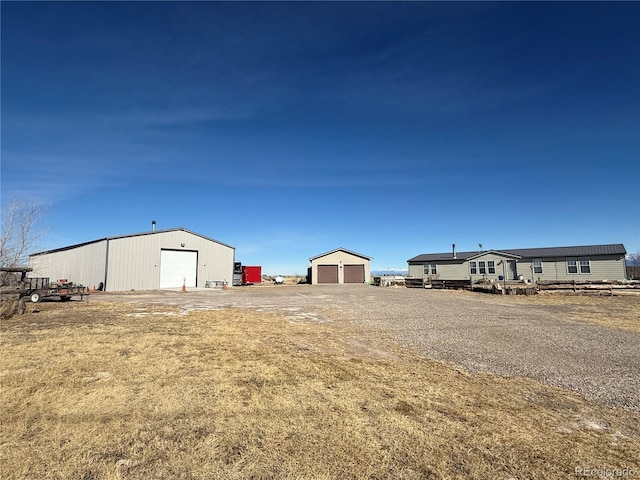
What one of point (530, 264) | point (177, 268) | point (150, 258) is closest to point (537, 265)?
point (530, 264)

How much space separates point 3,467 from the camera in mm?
3064

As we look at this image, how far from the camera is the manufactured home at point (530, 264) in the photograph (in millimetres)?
33281

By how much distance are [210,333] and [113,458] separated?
20.1ft

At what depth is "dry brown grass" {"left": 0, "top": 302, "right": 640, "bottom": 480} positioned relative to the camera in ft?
10.4

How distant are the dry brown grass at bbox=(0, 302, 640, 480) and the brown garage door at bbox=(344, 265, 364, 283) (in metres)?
41.9

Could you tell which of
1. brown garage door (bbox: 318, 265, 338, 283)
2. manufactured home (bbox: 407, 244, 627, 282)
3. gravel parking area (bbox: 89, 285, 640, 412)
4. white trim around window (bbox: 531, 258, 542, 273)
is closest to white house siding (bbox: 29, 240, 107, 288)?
gravel parking area (bbox: 89, 285, 640, 412)

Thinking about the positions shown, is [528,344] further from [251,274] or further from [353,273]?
[251,274]

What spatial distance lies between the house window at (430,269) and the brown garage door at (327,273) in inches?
493

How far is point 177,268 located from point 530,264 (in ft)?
122

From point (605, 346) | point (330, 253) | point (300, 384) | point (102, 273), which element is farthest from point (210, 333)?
point (330, 253)

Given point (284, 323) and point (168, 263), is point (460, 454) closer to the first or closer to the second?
point (284, 323)

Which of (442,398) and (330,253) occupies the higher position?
(330,253)

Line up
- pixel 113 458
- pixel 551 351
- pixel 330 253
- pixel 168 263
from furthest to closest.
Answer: pixel 330 253
pixel 168 263
pixel 551 351
pixel 113 458

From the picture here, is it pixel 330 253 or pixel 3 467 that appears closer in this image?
pixel 3 467
